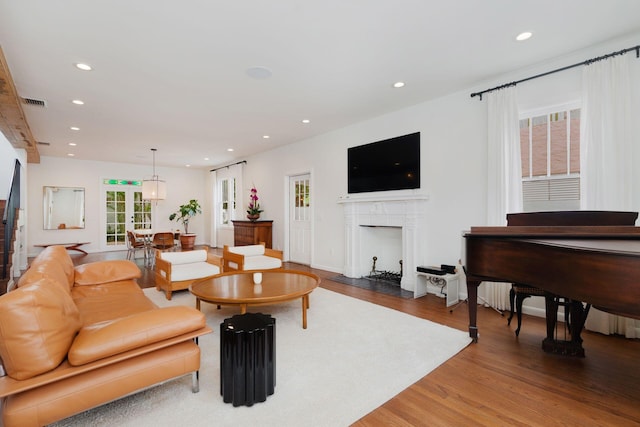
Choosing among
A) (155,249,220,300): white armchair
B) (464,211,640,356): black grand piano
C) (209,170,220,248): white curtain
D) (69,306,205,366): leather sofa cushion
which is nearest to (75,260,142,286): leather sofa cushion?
(155,249,220,300): white armchair

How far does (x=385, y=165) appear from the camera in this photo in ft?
16.4

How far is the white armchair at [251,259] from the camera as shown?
4.46 meters

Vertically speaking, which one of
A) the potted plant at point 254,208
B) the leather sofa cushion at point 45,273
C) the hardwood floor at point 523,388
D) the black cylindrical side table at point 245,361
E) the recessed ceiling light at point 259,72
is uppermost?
the recessed ceiling light at point 259,72

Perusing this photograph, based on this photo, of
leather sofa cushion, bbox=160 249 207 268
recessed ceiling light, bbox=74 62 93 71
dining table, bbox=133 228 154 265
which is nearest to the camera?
recessed ceiling light, bbox=74 62 93 71

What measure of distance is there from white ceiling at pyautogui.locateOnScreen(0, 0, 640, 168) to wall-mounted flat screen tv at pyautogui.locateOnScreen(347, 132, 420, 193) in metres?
0.61

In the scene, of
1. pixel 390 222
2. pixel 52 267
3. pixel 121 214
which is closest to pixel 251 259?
pixel 390 222

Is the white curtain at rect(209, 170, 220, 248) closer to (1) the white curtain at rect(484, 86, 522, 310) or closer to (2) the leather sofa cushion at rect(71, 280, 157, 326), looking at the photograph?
(2) the leather sofa cushion at rect(71, 280, 157, 326)

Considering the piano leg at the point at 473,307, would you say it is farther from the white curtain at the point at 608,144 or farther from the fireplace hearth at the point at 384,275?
the fireplace hearth at the point at 384,275

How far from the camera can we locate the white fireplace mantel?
4.47 m

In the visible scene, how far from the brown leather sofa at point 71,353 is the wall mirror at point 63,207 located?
880 centimetres

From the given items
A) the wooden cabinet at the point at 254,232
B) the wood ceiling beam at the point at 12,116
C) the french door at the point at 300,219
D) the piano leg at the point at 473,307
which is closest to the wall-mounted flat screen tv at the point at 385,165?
the french door at the point at 300,219

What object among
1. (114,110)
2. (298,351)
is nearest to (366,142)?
(298,351)

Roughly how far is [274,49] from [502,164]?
3.02 meters

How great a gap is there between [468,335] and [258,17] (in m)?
3.57
